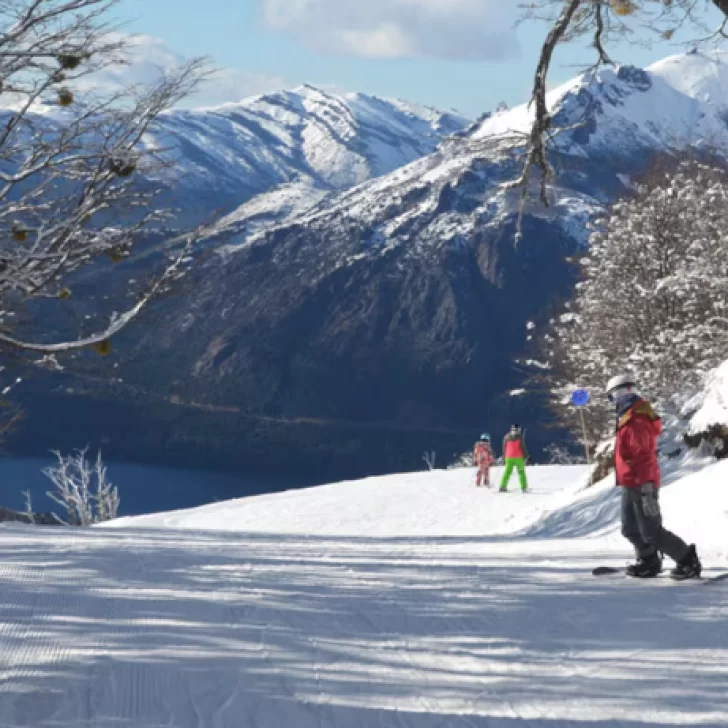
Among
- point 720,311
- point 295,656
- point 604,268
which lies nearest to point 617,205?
point 604,268

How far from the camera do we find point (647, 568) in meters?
7.64

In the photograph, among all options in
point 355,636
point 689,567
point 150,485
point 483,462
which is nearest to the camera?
point 355,636

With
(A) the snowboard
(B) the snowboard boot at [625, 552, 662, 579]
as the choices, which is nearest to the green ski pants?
(A) the snowboard

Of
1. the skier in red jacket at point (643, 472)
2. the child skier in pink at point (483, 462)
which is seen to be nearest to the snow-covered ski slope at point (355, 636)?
the skier in red jacket at point (643, 472)

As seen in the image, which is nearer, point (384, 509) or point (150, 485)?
point (384, 509)

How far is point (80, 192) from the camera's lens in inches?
376

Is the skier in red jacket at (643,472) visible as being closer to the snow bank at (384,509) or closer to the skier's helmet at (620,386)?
the skier's helmet at (620,386)

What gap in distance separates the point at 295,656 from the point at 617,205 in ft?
83.6

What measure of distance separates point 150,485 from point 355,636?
106 meters

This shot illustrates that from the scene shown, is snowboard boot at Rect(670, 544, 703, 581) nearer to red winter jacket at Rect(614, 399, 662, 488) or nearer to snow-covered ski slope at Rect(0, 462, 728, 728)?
snow-covered ski slope at Rect(0, 462, 728, 728)

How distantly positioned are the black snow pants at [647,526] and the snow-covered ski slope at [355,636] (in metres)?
0.26

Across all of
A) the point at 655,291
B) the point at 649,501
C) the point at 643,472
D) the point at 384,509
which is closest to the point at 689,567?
the point at 649,501

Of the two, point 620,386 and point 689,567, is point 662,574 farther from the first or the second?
point 620,386

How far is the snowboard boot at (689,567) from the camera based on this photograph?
7.39 meters
